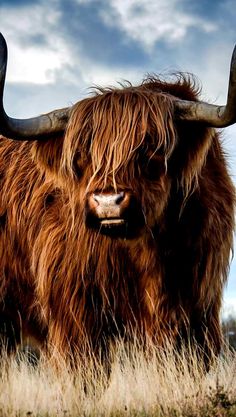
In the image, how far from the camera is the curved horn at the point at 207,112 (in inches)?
271

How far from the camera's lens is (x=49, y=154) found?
740cm

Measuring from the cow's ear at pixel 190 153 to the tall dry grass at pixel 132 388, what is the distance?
1.25m

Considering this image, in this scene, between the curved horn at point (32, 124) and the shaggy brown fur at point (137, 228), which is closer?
the shaggy brown fur at point (137, 228)

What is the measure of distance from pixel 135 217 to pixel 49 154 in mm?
1222

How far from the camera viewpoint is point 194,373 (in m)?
6.95

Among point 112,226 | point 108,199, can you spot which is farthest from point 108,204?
point 112,226

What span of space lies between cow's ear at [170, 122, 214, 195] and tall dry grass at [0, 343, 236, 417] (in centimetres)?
125

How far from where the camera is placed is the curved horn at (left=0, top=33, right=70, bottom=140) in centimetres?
730

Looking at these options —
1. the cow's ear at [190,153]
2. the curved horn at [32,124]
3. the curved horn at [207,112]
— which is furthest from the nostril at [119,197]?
the curved horn at [32,124]

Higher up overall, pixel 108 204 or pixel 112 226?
A: pixel 108 204

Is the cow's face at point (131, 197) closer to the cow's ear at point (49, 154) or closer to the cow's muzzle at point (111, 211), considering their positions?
the cow's muzzle at point (111, 211)

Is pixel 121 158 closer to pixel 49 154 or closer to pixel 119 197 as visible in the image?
pixel 119 197

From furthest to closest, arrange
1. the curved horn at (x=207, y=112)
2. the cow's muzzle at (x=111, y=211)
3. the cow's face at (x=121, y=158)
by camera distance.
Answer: the curved horn at (x=207, y=112) < the cow's face at (x=121, y=158) < the cow's muzzle at (x=111, y=211)

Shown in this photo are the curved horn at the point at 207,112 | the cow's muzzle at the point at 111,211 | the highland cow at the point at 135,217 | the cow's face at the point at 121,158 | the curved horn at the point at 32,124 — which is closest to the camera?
the cow's muzzle at the point at 111,211
